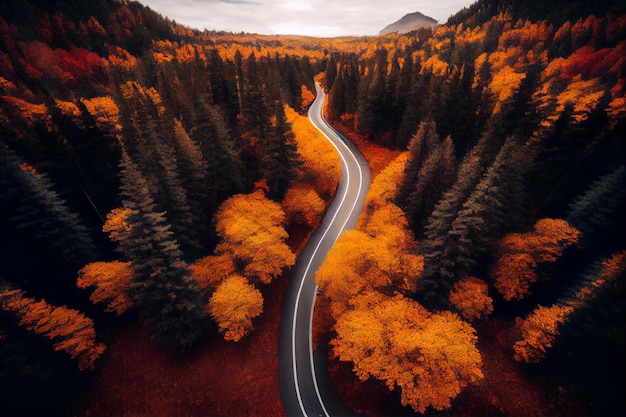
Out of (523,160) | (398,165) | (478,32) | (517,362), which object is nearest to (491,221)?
(523,160)

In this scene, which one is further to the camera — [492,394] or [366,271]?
[366,271]

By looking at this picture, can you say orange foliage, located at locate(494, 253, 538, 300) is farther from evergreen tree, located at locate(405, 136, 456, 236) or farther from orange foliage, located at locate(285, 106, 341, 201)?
orange foliage, located at locate(285, 106, 341, 201)

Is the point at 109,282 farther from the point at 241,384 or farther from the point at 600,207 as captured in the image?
the point at 600,207

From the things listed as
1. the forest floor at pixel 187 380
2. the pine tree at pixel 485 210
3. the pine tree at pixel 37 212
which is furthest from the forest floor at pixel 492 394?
the pine tree at pixel 37 212

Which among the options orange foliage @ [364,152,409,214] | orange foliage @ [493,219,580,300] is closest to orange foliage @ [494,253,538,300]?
orange foliage @ [493,219,580,300]

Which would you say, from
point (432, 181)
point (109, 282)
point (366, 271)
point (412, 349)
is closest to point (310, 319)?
point (366, 271)

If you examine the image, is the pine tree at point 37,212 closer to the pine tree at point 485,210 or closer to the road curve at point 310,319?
the road curve at point 310,319
